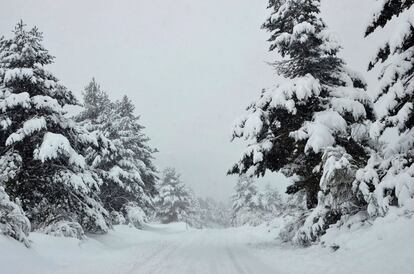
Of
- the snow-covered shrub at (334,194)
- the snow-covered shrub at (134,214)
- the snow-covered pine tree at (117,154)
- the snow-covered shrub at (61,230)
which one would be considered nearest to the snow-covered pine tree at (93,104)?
the snow-covered pine tree at (117,154)

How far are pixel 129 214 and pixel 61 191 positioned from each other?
13.4 m

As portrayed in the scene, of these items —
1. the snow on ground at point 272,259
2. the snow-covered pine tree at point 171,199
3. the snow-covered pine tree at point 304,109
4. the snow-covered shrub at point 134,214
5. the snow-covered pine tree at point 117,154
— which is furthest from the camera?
the snow-covered pine tree at point 171,199

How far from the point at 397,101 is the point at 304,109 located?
6895mm

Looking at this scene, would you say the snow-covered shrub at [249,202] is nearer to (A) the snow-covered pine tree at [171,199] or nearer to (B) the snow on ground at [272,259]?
(A) the snow-covered pine tree at [171,199]

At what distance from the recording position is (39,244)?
40.8 feet

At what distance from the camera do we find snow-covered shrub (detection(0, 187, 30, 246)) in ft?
35.4

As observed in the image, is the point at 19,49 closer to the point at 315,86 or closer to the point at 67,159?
the point at 67,159

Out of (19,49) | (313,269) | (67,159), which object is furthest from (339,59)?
(19,49)

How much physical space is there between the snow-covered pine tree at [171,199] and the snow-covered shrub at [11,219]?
155ft

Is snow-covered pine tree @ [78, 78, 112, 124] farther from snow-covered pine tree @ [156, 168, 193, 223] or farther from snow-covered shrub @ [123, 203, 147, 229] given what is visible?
snow-covered pine tree @ [156, 168, 193, 223]

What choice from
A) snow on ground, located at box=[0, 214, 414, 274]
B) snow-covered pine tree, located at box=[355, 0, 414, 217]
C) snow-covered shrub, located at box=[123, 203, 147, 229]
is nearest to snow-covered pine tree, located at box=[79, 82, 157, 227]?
snow-covered shrub, located at box=[123, 203, 147, 229]

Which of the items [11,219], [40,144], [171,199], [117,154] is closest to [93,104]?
[117,154]

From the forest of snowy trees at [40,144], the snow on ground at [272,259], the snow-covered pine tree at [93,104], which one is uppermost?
the snow-covered pine tree at [93,104]

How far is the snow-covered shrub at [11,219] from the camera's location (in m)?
10.8
